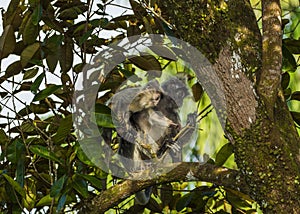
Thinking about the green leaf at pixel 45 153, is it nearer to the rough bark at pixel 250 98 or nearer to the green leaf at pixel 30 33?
the green leaf at pixel 30 33

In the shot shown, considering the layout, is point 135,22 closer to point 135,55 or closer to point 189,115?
point 135,55

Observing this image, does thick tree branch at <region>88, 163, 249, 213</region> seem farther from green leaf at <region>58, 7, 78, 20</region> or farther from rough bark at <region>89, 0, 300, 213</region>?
green leaf at <region>58, 7, 78, 20</region>

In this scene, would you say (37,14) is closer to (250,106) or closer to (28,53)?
(28,53)

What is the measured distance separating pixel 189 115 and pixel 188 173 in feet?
1.14

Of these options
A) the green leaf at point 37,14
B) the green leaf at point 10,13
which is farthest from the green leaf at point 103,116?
the green leaf at point 10,13

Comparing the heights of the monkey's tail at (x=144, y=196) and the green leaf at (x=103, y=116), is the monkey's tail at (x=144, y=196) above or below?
below

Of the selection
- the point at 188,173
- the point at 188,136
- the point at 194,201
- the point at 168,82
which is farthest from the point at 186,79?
the point at 188,173

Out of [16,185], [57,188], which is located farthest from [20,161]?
[57,188]

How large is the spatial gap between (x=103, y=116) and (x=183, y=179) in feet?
0.89

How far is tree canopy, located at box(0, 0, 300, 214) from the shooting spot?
47.3 inches

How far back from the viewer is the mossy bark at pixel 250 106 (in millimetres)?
1177

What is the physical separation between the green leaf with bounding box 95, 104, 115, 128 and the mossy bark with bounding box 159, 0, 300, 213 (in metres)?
0.31

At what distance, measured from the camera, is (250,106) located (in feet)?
3.94

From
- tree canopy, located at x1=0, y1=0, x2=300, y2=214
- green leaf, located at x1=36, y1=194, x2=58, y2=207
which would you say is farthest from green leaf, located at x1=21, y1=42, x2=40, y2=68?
green leaf, located at x1=36, y1=194, x2=58, y2=207
